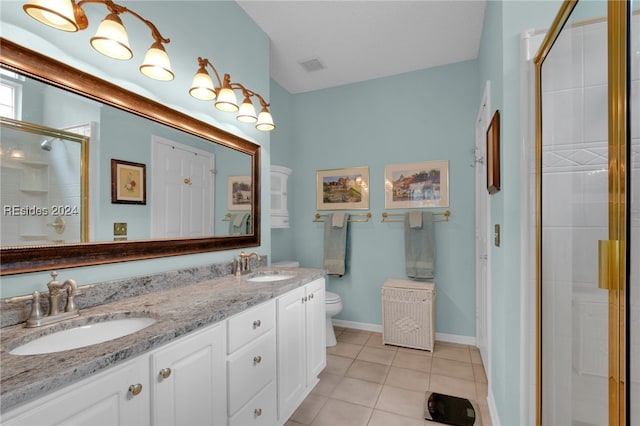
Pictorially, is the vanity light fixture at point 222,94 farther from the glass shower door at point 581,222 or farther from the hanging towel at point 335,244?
the glass shower door at point 581,222

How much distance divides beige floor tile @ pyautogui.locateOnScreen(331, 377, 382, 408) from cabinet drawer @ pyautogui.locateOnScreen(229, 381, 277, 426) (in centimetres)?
63

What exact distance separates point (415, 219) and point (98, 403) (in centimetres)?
273

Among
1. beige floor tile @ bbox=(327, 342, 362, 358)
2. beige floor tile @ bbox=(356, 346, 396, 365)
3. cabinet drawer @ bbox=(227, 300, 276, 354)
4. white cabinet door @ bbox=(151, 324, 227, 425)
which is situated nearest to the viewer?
white cabinet door @ bbox=(151, 324, 227, 425)

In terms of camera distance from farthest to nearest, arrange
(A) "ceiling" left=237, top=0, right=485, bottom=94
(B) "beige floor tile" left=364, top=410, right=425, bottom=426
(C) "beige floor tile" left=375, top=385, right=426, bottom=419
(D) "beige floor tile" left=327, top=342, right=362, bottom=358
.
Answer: (D) "beige floor tile" left=327, top=342, right=362, bottom=358 < (A) "ceiling" left=237, top=0, right=485, bottom=94 < (C) "beige floor tile" left=375, top=385, right=426, bottom=419 < (B) "beige floor tile" left=364, top=410, right=425, bottom=426

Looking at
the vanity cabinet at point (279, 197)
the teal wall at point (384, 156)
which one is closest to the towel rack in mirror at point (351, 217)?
the teal wall at point (384, 156)

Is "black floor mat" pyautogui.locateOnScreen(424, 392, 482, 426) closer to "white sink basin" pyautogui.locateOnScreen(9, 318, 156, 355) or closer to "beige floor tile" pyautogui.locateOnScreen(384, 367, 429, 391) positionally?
"beige floor tile" pyautogui.locateOnScreen(384, 367, 429, 391)

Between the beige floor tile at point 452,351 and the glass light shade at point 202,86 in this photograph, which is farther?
the beige floor tile at point 452,351

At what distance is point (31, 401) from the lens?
0.67 m

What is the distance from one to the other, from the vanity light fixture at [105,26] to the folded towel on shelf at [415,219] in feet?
7.80

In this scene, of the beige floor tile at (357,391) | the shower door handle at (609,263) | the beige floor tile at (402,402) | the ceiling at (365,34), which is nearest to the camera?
the shower door handle at (609,263)

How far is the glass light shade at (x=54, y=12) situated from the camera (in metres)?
1.00

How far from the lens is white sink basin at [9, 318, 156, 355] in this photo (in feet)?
Answer: 3.10

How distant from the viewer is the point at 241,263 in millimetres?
2133

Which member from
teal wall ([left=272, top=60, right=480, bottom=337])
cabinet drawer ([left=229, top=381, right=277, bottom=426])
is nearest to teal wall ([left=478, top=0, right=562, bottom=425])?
cabinet drawer ([left=229, top=381, right=277, bottom=426])
